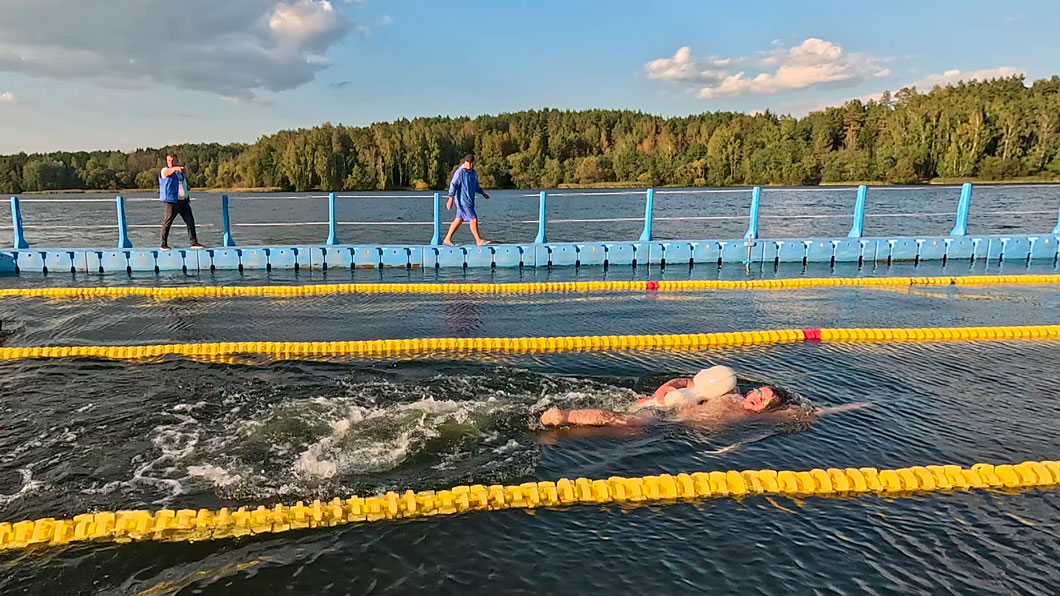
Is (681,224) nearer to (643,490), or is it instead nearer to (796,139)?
(643,490)

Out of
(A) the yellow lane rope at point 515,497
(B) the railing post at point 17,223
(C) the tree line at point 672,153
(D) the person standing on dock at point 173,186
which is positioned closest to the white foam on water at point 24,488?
(A) the yellow lane rope at point 515,497

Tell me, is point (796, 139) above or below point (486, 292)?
above

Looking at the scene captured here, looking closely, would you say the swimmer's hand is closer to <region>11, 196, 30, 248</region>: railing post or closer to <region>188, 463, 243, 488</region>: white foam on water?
<region>188, 463, 243, 488</region>: white foam on water

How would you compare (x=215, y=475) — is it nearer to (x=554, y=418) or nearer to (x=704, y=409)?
(x=554, y=418)

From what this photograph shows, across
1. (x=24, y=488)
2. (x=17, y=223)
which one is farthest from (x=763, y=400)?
(x=17, y=223)

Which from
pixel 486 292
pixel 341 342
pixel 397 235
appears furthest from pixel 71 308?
pixel 397 235

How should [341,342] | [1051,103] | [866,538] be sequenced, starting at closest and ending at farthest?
[866,538], [341,342], [1051,103]

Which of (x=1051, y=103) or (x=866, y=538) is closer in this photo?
(x=866, y=538)

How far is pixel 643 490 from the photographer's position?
4.86m

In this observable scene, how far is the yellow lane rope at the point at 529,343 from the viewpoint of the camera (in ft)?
27.1

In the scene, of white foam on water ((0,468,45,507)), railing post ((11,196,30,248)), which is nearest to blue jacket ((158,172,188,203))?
railing post ((11,196,30,248))

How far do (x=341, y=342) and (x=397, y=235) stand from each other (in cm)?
2365

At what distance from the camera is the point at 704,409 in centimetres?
627

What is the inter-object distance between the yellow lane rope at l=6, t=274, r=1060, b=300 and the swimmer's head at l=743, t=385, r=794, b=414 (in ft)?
20.9
